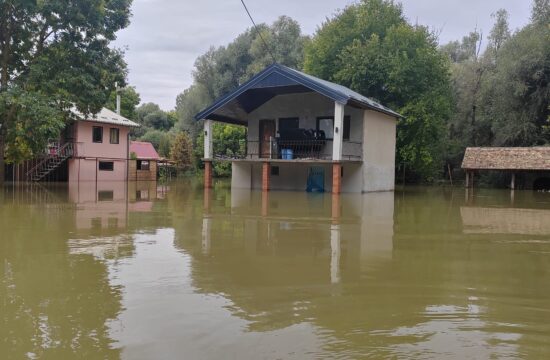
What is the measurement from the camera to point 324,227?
9875 mm

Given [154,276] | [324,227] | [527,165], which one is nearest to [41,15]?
[324,227]

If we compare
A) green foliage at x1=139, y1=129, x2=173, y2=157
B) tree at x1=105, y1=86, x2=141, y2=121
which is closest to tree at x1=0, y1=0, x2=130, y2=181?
tree at x1=105, y1=86, x2=141, y2=121

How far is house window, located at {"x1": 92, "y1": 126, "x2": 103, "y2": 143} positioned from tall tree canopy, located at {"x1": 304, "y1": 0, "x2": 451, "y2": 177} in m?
14.9

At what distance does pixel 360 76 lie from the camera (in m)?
30.9

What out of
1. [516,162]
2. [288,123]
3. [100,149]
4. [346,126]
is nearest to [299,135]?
[288,123]

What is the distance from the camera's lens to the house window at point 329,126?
2278 centimetres

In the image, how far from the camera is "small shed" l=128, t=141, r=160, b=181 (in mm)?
36656

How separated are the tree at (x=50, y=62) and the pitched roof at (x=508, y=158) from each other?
22.2m

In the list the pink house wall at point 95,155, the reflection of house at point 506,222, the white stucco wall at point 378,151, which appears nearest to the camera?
the reflection of house at point 506,222

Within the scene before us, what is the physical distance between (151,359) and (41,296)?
76.4 inches

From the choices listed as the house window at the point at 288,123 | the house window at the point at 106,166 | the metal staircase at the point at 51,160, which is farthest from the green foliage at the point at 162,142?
the house window at the point at 288,123

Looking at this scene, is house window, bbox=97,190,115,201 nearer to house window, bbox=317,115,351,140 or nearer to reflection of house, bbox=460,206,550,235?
house window, bbox=317,115,351,140

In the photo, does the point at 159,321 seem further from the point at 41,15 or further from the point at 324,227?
the point at 41,15

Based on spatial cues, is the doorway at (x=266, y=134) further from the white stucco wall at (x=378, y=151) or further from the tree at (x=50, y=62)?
the tree at (x=50, y=62)
